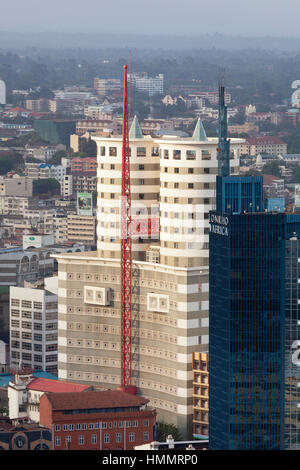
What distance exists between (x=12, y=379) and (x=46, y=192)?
247ft

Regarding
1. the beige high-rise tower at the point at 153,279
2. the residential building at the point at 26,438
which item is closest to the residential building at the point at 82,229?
the beige high-rise tower at the point at 153,279

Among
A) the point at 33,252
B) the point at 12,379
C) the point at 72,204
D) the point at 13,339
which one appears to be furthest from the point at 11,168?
the point at 12,379

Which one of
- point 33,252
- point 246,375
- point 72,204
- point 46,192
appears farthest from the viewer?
point 46,192

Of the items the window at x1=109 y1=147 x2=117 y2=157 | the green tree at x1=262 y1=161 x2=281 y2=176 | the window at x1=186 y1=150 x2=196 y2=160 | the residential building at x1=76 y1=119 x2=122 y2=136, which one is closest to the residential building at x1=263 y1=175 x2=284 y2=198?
the green tree at x1=262 y1=161 x2=281 y2=176

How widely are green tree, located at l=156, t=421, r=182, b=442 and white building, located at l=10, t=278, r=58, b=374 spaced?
9905 mm

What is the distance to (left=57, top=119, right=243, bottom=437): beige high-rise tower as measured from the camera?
55.5 metres

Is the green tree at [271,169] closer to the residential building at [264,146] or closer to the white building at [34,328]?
the residential building at [264,146]

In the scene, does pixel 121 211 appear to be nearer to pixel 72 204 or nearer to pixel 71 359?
pixel 71 359

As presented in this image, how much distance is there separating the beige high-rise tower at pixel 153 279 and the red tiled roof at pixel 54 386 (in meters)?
2.05

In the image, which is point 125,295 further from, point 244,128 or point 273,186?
point 244,128

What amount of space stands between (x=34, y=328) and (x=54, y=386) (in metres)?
9.19

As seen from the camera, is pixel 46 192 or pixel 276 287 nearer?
pixel 276 287

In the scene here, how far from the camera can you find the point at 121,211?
57.8 meters

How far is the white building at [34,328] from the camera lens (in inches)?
2534
